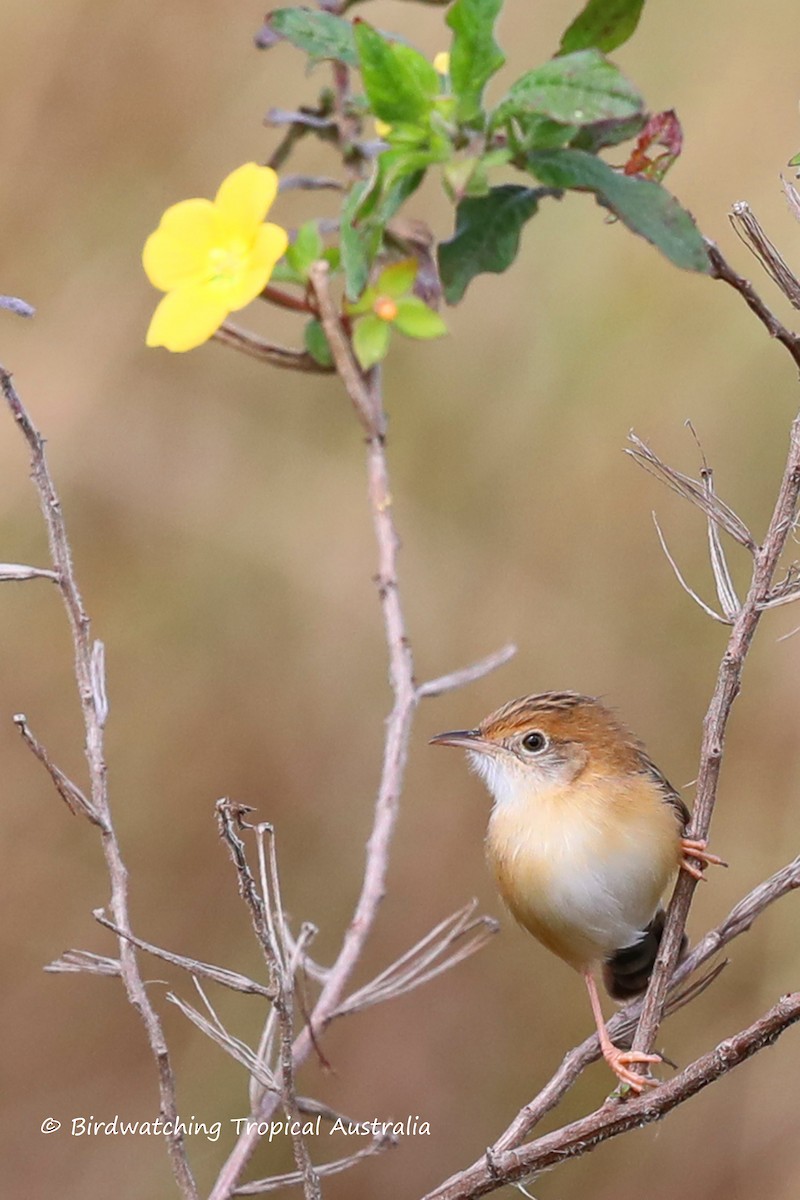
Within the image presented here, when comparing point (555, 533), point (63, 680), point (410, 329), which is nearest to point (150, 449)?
point (63, 680)

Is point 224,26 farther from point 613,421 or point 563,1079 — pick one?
point 563,1079

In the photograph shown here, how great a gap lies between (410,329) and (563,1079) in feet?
2.65

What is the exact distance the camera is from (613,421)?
318 centimetres

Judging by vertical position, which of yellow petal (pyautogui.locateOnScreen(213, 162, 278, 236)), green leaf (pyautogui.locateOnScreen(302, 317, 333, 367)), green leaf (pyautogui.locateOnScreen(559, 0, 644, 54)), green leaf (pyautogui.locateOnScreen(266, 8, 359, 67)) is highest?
green leaf (pyautogui.locateOnScreen(559, 0, 644, 54))

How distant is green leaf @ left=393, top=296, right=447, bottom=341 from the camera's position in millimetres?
1482

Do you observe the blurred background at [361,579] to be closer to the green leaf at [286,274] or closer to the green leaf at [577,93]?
the green leaf at [286,274]

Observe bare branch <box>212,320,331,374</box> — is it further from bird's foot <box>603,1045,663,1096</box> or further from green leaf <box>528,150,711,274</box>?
bird's foot <box>603,1045,663,1096</box>

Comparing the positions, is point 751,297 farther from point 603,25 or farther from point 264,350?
point 264,350

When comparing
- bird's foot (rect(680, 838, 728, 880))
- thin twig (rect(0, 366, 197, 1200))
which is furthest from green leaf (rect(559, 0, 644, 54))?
bird's foot (rect(680, 838, 728, 880))

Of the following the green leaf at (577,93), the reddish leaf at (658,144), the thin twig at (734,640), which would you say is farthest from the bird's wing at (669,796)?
the green leaf at (577,93)

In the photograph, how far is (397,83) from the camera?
4.28 ft

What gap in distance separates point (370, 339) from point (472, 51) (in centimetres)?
34

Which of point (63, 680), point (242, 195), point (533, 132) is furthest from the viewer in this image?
point (63, 680)

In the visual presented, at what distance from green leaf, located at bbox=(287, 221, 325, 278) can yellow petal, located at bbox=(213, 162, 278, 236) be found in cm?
7
